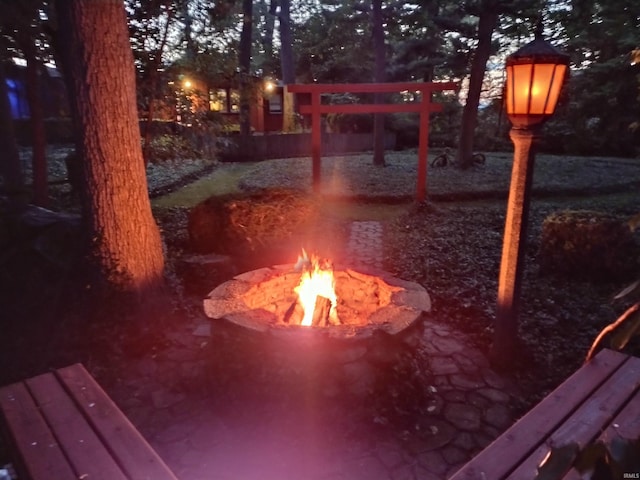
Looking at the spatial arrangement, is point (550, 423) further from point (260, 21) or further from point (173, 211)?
point (260, 21)

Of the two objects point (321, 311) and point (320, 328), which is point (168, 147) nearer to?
point (321, 311)

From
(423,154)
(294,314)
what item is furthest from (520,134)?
(423,154)

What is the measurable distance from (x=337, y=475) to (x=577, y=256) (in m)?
5.09

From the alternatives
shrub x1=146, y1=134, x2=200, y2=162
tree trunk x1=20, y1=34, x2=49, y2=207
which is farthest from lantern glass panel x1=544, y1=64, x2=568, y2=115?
tree trunk x1=20, y1=34, x2=49, y2=207

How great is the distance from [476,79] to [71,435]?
16115 millimetres

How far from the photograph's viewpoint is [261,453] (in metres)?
3.18

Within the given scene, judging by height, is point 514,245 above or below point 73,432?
above

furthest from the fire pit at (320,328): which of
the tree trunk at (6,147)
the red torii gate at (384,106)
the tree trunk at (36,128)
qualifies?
the tree trunk at (6,147)

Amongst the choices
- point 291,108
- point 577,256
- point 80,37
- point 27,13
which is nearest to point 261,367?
point 80,37

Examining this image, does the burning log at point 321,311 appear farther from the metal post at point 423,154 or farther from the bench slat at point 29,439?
the metal post at point 423,154

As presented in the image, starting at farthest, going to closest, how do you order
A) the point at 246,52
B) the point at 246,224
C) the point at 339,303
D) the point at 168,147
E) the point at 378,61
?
the point at 246,52 < the point at 378,61 < the point at 168,147 < the point at 246,224 < the point at 339,303

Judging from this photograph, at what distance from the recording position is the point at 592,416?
2.46 meters

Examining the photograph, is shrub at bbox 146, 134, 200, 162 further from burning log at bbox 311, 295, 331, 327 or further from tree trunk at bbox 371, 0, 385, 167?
tree trunk at bbox 371, 0, 385, 167

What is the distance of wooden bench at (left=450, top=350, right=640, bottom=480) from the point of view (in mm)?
2129
